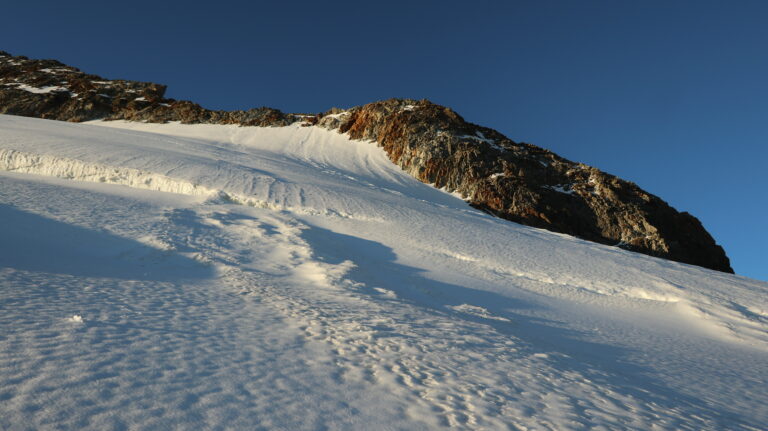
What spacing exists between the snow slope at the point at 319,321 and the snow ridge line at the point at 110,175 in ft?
0.35

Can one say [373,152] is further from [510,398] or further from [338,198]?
[510,398]

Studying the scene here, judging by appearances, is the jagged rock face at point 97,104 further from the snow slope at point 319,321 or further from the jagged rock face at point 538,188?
the snow slope at point 319,321

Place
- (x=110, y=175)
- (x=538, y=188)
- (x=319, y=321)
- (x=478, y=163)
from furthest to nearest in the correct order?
(x=478, y=163) < (x=538, y=188) < (x=110, y=175) < (x=319, y=321)

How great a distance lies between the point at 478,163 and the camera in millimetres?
37312

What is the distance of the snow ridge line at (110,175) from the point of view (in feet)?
49.4

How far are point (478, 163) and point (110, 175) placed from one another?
31.9 m

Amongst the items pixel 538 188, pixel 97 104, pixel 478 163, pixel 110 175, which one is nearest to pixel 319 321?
pixel 110 175

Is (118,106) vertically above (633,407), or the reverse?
(118,106)

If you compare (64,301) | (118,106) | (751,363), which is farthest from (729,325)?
(118,106)

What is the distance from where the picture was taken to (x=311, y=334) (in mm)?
4918

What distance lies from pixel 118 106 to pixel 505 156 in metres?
63.6

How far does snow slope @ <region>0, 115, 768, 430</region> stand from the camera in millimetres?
3182

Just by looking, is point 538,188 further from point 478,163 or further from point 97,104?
point 97,104

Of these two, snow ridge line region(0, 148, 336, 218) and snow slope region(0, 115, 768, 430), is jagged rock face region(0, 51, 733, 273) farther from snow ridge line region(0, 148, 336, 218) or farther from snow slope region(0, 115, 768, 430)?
snow ridge line region(0, 148, 336, 218)
